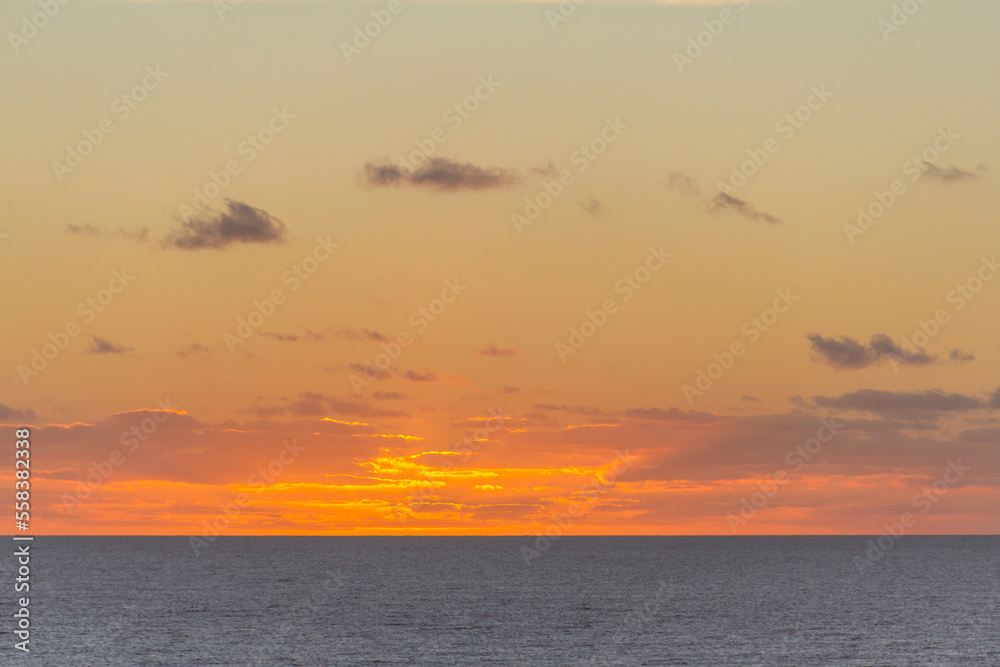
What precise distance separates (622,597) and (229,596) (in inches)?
2811

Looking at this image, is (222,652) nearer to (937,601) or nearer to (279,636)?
(279,636)

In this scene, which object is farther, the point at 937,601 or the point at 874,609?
the point at 937,601

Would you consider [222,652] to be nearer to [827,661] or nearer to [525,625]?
[525,625]

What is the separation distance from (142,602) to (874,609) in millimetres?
120847

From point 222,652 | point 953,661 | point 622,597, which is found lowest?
point 953,661

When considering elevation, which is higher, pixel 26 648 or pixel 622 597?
pixel 622 597

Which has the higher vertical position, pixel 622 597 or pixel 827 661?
pixel 622 597

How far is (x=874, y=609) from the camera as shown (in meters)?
167

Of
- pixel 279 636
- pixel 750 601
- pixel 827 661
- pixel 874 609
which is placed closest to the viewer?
pixel 827 661

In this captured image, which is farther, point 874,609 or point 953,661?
point 874,609

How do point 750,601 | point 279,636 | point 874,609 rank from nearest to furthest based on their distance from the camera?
1. point 279,636
2. point 874,609
3. point 750,601

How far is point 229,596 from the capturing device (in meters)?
187

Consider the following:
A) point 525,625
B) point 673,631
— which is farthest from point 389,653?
point 673,631

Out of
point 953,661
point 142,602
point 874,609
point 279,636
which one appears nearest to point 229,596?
point 142,602
